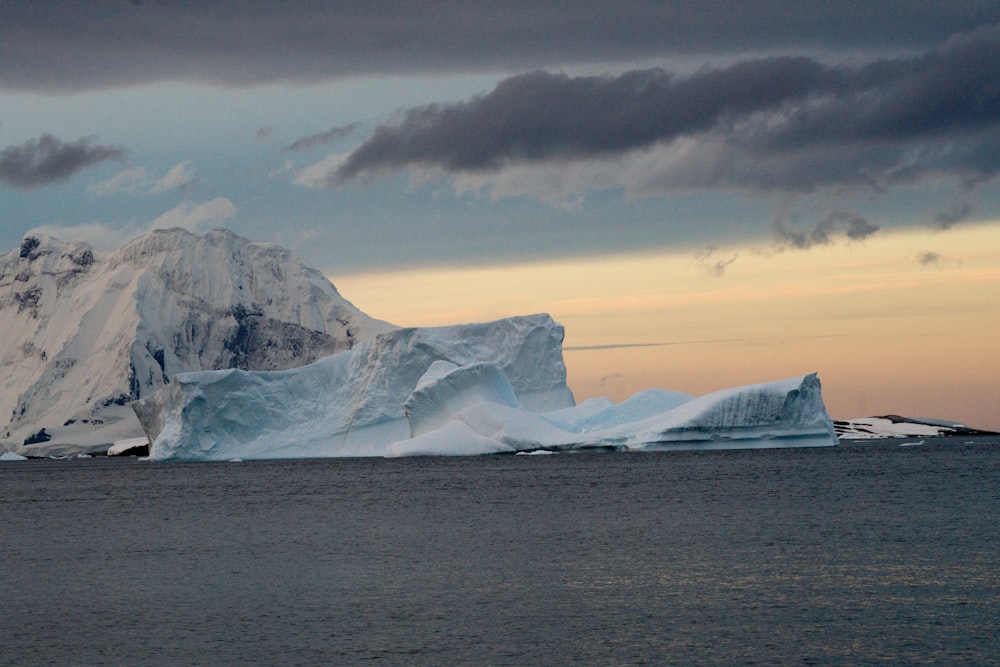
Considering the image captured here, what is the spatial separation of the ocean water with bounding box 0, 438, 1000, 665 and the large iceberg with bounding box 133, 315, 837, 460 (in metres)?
17.8

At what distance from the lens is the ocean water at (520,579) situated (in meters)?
17.4

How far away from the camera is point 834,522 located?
112 feet

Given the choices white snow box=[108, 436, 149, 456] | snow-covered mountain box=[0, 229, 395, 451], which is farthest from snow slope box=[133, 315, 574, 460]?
snow-covered mountain box=[0, 229, 395, 451]

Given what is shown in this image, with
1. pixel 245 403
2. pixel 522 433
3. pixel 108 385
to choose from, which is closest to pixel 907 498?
pixel 522 433

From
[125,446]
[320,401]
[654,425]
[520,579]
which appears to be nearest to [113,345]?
[125,446]

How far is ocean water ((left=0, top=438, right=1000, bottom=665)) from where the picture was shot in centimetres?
1739

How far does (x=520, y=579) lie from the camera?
24156 mm

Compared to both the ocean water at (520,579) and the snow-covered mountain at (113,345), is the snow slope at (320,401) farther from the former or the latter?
the snow-covered mountain at (113,345)

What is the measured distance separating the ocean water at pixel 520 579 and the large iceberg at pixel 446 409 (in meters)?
17.8

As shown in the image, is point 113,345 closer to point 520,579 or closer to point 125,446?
point 125,446

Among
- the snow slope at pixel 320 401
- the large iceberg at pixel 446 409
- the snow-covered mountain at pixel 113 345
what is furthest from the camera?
the snow-covered mountain at pixel 113 345

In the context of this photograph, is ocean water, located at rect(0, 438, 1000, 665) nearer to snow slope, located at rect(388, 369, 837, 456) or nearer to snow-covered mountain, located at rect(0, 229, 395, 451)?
snow slope, located at rect(388, 369, 837, 456)

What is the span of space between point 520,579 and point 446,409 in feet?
169

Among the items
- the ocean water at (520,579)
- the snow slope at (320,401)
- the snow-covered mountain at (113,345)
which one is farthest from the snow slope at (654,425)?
the snow-covered mountain at (113,345)
